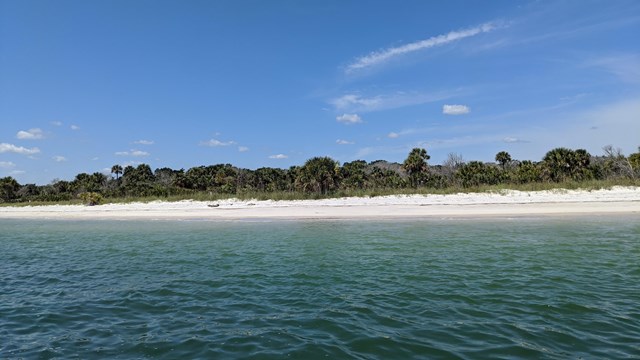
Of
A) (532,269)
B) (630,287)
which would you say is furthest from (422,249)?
(630,287)

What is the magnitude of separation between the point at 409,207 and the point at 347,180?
96.8ft

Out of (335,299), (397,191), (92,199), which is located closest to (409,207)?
(397,191)

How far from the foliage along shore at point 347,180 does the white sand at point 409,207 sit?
2.10 metres

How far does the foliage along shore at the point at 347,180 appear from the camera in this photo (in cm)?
4291

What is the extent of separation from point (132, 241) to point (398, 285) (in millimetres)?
16141

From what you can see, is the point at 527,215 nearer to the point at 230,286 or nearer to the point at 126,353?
the point at 230,286

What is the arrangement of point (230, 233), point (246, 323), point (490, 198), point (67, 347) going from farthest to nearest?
point (490, 198) < point (230, 233) < point (246, 323) < point (67, 347)

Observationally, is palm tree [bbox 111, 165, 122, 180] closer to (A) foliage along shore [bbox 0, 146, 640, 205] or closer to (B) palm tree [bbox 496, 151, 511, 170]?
(A) foliage along shore [bbox 0, 146, 640, 205]

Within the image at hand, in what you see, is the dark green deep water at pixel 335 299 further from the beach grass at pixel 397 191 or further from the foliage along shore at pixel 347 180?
the foliage along shore at pixel 347 180

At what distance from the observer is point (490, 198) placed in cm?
3603

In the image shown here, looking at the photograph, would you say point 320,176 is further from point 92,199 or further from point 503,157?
point 503,157

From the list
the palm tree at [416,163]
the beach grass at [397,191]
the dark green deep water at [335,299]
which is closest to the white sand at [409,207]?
the beach grass at [397,191]

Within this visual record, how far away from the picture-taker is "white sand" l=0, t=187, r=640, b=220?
95.8 ft

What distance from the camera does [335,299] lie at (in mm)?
9188
